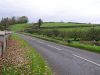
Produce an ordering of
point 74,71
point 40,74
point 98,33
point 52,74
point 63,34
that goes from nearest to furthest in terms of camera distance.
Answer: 1. point 40,74
2. point 52,74
3. point 74,71
4. point 98,33
5. point 63,34

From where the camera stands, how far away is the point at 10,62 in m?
12.4

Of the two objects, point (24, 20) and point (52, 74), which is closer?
point (52, 74)

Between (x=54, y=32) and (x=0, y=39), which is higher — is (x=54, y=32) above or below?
below

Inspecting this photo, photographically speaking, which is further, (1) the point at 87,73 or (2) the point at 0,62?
(1) the point at 87,73

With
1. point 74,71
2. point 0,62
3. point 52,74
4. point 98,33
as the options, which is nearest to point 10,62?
point 0,62

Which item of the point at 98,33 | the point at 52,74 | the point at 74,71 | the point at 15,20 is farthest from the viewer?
the point at 15,20

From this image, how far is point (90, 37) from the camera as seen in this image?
61719mm

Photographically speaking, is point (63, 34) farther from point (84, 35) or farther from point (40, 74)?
point (40, 74)

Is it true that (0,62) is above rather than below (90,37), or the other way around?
above

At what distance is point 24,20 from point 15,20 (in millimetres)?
6845

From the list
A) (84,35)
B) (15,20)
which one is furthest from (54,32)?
(15,20)

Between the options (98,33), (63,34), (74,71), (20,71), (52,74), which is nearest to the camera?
(20,71)

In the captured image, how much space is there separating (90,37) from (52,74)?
48727 millimetres

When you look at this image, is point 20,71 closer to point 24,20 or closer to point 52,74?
point 52,74
